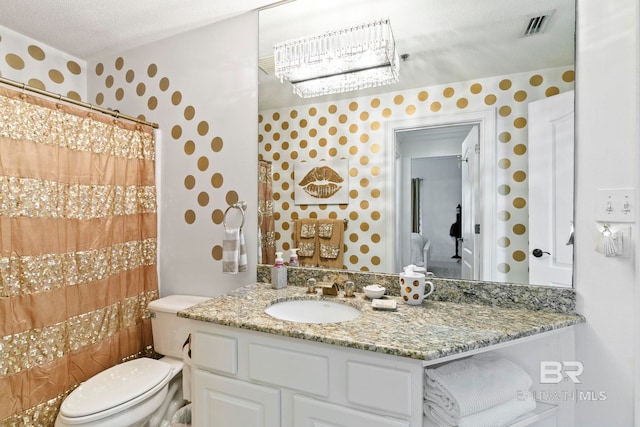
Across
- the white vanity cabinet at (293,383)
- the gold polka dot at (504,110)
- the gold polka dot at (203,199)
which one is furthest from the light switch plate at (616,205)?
the gold polka dot at (203,199)

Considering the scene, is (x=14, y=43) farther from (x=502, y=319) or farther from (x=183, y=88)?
(x=502, y=319)

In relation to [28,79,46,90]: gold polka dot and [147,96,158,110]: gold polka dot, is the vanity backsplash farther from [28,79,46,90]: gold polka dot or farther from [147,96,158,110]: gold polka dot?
[28,79,46,90]: gold polka dot

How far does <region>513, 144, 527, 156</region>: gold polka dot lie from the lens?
1.34 meters

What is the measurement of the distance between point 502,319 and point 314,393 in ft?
2.35

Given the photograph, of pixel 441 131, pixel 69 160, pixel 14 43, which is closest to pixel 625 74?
pixel 441 131

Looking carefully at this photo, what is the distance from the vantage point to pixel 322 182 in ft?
5.55

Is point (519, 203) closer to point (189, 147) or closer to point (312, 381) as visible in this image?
point (312, 381)

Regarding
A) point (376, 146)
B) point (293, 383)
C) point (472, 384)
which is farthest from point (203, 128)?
point (472, 384)

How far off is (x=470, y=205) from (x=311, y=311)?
86 centimetres

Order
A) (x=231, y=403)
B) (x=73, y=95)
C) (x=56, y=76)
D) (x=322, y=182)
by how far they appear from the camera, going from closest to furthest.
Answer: (x=231, y=403) → (x=322, y=182) → (x=56, y=76) → (x=73, y=95)

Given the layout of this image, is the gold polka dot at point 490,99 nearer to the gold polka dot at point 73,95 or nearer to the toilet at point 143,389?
the toilet at point 143,389

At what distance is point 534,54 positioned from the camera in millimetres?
1324

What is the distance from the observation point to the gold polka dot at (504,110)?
1357 millimetres

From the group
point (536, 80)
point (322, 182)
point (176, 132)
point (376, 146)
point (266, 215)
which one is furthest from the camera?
point (176, 132)
